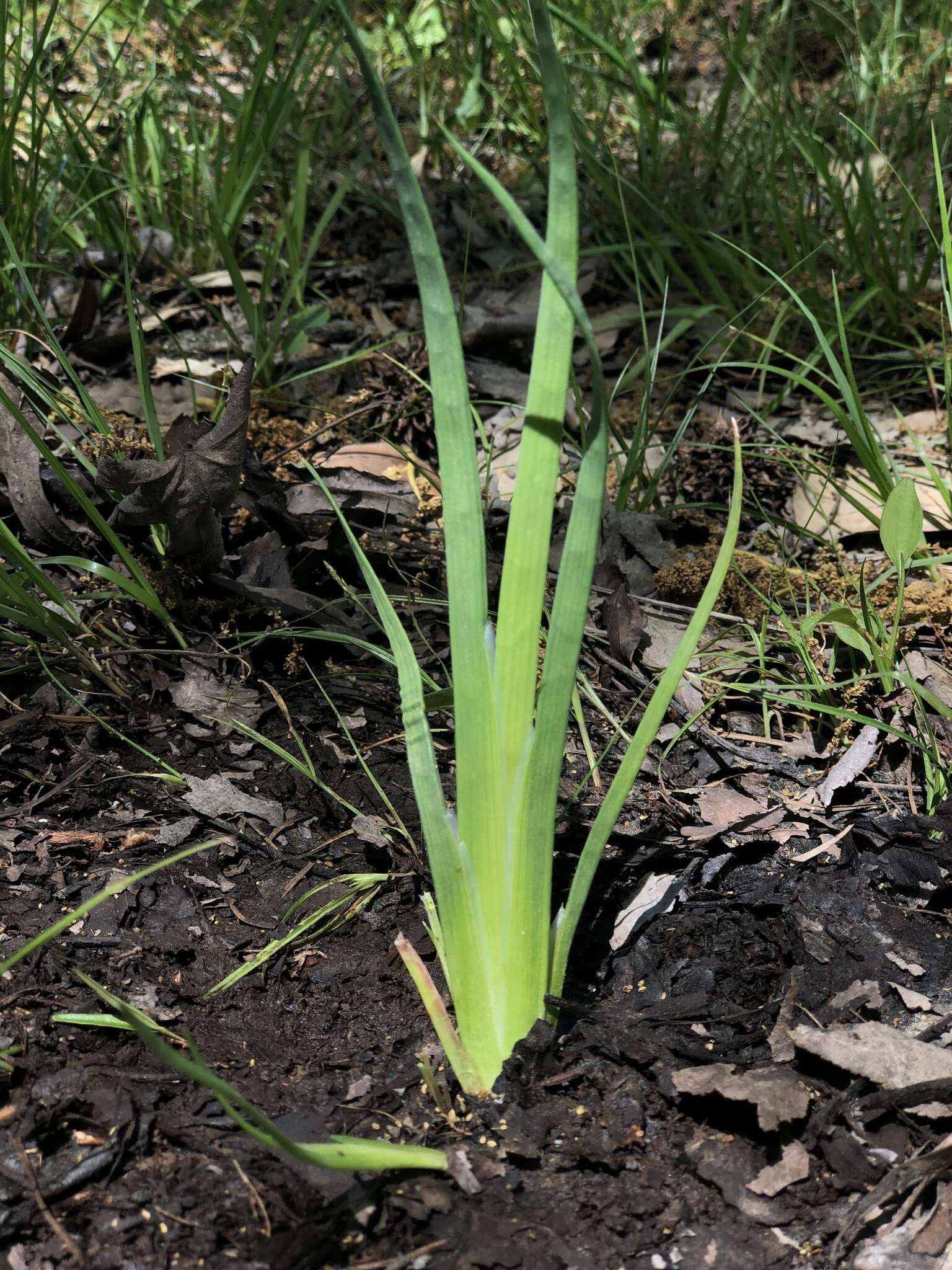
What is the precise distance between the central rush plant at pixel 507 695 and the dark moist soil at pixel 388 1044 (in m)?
0.10

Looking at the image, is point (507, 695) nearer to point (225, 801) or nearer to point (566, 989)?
point (566, 989)

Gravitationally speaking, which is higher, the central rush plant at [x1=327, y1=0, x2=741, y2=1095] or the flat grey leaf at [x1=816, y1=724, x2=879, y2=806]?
the central rush plant at [x1=327, y1=0, x2=741, y2=1095]

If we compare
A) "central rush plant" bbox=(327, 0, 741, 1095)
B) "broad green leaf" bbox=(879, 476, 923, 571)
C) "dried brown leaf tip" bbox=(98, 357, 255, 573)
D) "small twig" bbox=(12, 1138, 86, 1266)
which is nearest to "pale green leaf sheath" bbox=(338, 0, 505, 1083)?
"central rush plant" bbox=(327, 0, 741, 1095)

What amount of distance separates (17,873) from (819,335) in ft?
4.65

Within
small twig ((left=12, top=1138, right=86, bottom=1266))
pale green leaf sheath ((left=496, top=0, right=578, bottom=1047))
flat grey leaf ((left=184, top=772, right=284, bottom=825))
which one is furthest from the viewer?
flat grey leaf ((left=184, top=772, right=284, bottom=825))

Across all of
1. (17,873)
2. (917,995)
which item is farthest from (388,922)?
(917,995)

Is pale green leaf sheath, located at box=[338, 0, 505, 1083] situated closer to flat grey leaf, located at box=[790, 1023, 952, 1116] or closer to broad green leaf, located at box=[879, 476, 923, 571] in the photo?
flat grey leaf, located at box=[790, 1023, 952, 1116]

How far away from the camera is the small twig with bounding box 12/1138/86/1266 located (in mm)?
907

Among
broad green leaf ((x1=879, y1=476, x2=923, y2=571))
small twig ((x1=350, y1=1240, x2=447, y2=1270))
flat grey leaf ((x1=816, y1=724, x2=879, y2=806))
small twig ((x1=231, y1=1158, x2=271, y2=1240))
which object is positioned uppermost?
broad green leaf ((x1=879, y1=476, x2=923, y2=571))

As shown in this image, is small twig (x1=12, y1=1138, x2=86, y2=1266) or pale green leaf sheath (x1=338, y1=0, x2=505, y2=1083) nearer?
small twig (x1=12, y1=1138, x2=86, y2=1266)

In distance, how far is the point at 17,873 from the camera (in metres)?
1.31

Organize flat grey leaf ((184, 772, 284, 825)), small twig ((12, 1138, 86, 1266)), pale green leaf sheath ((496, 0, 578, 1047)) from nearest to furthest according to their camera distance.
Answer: small twig ((12, 1138, 86, 1266))
pale green leaf sheath ((496, 0, 578, 1047))
flat grey leaf ((184, 772, 284, 825))

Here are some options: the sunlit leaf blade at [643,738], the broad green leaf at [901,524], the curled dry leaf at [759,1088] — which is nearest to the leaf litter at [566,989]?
the curled dry leaf at [759,1088]

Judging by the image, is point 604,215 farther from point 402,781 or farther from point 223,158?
point 402,781
